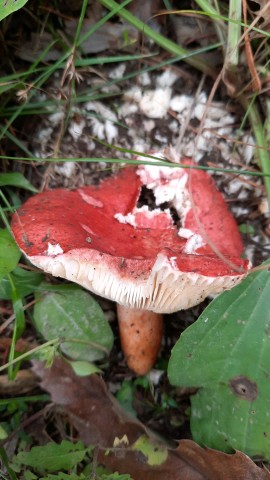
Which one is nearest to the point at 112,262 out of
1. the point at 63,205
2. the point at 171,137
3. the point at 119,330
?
the point at 63,205

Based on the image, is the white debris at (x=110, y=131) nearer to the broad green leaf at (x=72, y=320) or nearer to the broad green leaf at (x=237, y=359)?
the broad green leaf at (x=72, y=320)

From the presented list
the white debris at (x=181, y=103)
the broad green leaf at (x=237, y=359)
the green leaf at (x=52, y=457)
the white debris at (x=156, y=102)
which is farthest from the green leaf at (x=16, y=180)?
the green leaf at (x=52, y=457)

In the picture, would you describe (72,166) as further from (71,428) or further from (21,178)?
(71,428)

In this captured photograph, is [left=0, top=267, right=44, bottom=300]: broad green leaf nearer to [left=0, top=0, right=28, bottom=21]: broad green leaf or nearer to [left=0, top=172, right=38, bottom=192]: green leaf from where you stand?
[left=0, top=172, right=38, bottom=192]: green leaf

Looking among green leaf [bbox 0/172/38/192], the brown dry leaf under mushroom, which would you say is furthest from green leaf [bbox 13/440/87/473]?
green leaf [bbox 0/172/38/192]

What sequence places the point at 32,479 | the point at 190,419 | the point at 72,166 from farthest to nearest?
the point at 72,166, the point at 190,419, the point at 32,479

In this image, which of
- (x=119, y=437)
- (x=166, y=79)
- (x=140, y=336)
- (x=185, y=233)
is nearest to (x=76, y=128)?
(x=166, y=79)
